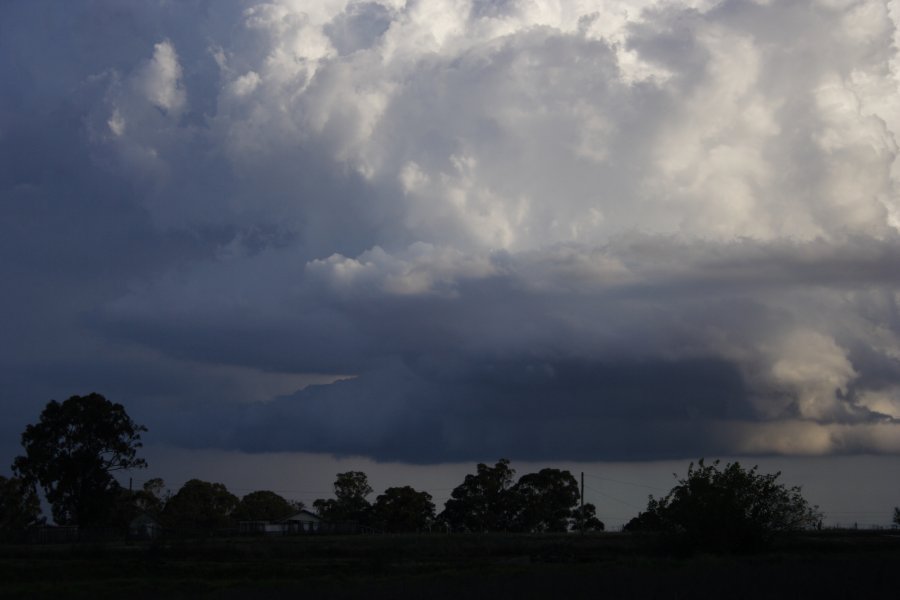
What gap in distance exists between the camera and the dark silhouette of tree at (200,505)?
5404 inches

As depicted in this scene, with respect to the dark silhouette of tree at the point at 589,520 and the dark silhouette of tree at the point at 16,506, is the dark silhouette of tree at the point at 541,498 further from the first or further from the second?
the dark silhouette of tree at the point at 16,506

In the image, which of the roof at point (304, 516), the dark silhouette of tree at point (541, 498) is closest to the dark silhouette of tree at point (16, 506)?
the roof at point (304, 516)

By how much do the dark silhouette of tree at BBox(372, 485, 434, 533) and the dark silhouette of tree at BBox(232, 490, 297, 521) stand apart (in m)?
12.8

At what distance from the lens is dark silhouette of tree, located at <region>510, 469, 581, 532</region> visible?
144875 mm

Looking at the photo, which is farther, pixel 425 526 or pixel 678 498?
pixel 425 526

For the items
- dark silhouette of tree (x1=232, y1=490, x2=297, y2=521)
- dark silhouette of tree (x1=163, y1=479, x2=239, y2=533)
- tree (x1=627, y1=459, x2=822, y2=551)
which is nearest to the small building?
dark silhouette of tree (x1=163, y1=479, x2=239, y2=533)

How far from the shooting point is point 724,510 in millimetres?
66250

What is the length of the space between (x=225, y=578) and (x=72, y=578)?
26.8 feet

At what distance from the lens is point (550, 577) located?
4125cm

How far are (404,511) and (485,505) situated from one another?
11258 mm

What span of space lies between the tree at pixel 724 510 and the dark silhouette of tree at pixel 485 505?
252 ft

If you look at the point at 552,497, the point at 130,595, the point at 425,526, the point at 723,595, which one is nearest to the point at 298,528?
the point at 425,526

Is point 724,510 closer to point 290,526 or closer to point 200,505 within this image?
point 290,526

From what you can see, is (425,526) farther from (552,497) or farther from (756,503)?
(756,503)
